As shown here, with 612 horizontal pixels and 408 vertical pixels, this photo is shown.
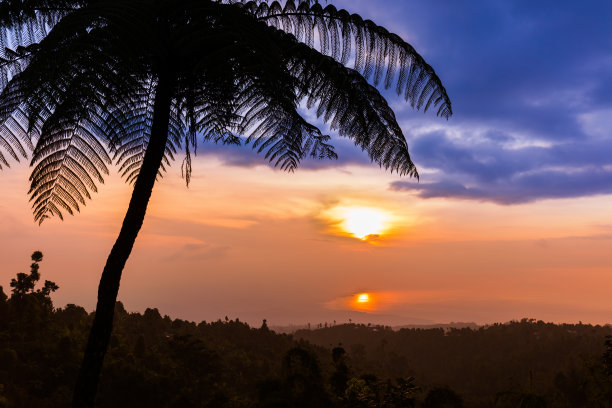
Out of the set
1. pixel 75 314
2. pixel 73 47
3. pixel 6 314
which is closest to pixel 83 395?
pixel 73 47

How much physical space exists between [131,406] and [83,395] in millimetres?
55895

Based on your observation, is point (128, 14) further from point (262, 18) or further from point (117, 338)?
point (117, 338)

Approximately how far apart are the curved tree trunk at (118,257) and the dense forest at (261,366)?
7452 mm

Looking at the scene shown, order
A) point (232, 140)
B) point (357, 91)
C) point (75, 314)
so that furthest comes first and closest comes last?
point (75, 314)
point (232, 140)
point (357, 91)

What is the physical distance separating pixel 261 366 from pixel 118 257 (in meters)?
98.6

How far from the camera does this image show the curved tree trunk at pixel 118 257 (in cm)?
562

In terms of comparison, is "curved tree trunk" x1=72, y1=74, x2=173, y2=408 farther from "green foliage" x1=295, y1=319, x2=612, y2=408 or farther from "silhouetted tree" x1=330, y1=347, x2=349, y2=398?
"green foliage" x1=295, y1=319, x2=612, y2=408

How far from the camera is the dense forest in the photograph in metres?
19.5

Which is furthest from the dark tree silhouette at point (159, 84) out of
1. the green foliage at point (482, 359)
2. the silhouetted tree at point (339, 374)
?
the green foliage at point (482, 359)

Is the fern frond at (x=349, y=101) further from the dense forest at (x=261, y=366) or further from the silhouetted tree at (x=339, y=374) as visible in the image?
the silhouetted tree at (x=339, y=374)

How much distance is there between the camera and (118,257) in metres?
5.95

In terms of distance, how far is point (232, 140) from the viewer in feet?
24.5

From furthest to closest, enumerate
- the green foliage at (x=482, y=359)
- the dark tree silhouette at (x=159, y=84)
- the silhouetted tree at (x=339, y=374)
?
the green foliage at (x=482, y=359)
the silhouetted tree at (x=339, y=374)
the dark tree silhouette at (x=159, y=84)

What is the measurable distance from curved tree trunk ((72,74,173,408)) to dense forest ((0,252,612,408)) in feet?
24.4
